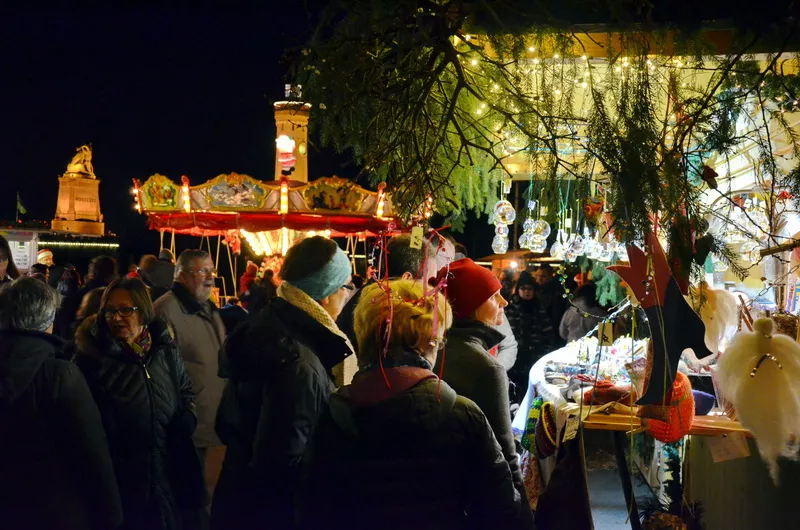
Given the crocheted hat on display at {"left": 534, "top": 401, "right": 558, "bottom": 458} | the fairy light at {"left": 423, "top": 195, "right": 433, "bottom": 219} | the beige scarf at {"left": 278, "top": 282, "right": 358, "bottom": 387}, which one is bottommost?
the crocheted hat on display at {"left": 534, "top": 401, "right": 558, "bottom": 458}

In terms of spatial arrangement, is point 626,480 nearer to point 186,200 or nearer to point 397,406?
point 397,406

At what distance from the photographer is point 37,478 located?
312 centimetres

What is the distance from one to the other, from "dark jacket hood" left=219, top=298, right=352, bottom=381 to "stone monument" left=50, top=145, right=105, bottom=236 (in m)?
31.6

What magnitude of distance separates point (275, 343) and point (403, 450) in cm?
88

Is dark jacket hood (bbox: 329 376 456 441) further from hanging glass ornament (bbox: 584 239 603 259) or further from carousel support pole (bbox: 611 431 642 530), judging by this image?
hanging glass ornament (bbox: 584 239 603 259)

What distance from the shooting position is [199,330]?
5.08 metres

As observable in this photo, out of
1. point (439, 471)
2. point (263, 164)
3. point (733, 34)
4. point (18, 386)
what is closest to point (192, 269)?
point (18, 386)

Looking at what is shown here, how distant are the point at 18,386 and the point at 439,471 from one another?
177 cm

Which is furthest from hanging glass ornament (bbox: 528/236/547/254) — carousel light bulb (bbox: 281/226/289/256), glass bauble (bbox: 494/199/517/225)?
carousel light bulb (bbox: 281/226/289/256)

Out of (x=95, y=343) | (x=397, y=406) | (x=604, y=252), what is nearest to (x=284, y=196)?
(x=604, y=252)

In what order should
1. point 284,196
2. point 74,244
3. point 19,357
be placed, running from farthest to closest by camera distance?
point 74,244, point 284,196, point 19,357

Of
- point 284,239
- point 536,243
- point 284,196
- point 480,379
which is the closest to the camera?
point 480,379

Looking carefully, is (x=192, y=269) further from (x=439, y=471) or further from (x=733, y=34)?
(x=733, y=34)

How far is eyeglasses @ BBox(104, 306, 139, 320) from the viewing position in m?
3.74
